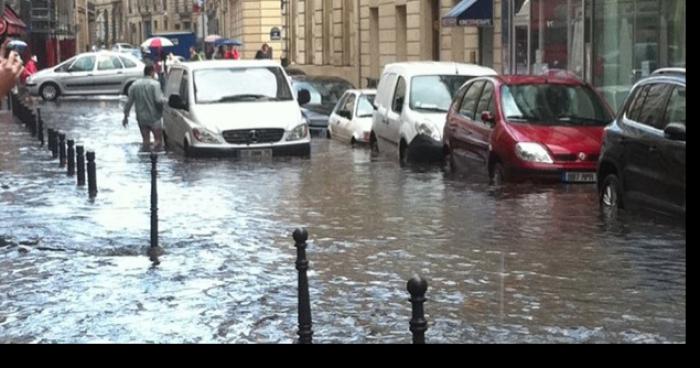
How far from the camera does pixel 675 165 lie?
1179 centimetres

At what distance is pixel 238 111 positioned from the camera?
2136cm

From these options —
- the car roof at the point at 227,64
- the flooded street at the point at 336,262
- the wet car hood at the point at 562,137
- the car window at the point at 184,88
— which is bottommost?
the flooded street at the point at 336,262

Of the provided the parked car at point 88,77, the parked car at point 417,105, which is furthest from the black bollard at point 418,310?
the parked car at point 88,77

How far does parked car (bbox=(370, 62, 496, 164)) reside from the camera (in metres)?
20.5

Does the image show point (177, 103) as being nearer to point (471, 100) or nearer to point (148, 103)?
point (148, 103)

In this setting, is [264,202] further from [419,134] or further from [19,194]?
[419,134]

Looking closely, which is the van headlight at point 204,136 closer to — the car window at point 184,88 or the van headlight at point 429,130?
the car window at point 184,88

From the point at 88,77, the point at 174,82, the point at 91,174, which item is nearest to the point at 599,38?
the point at 174,82

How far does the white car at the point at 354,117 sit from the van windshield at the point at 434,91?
3335mm

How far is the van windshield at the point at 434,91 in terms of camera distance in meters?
21.2

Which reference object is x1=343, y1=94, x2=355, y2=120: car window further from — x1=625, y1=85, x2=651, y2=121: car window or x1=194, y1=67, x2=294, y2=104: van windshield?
x1=625, y1=85, x2=651, y2=121: car window

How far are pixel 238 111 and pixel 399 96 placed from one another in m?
2.55

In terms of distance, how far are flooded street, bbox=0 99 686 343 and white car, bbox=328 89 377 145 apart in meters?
6.36
